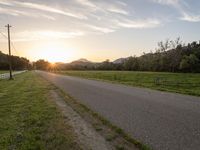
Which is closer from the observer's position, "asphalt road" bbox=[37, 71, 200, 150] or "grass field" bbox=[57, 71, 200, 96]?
"asphalt road" bbox=[37, 71, 200, 150]

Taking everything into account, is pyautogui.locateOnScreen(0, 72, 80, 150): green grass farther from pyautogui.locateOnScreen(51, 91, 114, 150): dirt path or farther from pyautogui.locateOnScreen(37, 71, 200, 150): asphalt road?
pyautogui.locateOnScreen(37, 71, 200, 150): asphalt road

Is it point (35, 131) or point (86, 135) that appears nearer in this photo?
point (86, 135)

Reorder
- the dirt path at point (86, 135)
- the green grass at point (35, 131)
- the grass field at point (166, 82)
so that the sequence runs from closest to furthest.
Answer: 1. the dirt path at point (86, 135)
2. the green grass at point (35, 131)
3. the grass field at point (166, 82)

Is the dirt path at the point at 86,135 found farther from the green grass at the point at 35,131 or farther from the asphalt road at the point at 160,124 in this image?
the asphalt road at the point at 160,124

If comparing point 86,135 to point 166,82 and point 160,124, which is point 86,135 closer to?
point 160,124

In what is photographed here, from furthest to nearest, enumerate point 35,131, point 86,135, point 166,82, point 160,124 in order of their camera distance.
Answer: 1. point 166,82
2. point 160,124
3. point 35,131
4. point 86,135

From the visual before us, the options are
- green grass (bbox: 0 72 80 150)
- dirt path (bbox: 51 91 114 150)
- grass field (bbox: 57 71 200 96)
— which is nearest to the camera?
dirt path (bbox: 51 91 114 150)

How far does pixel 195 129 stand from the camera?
782cm

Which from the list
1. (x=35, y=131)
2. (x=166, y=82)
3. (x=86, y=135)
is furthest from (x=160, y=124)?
(x=166, y=82)

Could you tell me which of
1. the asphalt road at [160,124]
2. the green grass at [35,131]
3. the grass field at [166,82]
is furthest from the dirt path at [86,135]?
the grass field at [166,82]

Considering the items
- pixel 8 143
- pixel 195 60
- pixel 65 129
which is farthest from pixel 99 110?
pixel 195 60

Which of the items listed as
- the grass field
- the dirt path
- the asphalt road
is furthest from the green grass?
the grass field

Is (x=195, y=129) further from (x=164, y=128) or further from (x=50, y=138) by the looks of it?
(x=50, y=138)

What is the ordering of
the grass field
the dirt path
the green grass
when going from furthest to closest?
1. the grass field
2. the green grass
3. the dirt path
